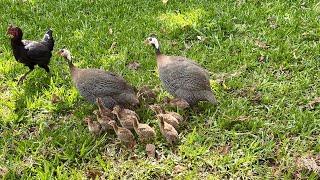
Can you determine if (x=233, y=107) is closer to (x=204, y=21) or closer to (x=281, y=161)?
(x=281, y=161)

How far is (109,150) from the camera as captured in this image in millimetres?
4285

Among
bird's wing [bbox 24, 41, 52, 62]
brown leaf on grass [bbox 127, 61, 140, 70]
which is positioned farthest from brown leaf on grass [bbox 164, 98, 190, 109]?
bird's wing [bbox 24, 41, 52, 62]

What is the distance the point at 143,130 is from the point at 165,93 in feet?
2.95

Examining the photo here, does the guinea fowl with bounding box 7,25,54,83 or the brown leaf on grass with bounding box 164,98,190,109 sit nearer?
the brown leaf on grass with bounding box 164,98,190,109

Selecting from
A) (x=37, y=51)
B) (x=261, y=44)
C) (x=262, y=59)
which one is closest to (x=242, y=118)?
(x=262, y=59)

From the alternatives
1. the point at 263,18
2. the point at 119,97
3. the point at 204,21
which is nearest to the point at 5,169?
the point at 119,97

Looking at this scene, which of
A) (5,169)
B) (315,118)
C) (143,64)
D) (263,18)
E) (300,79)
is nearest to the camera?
(5,169)

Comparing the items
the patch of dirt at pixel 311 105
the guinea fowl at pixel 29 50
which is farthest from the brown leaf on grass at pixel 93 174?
the patch of dirt at pixel 311 105

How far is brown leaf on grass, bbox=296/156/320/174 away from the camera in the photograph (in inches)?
152

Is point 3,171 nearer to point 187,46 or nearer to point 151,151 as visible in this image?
point 151,151

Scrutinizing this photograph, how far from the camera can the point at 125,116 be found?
4.35m

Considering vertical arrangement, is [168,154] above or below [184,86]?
below

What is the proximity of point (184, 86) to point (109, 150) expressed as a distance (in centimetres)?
91

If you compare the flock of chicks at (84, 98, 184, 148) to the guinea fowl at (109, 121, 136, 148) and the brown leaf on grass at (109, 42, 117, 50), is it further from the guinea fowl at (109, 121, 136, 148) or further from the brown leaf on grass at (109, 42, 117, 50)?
the brown leaf on grass at (109, 42, 117, 50)
